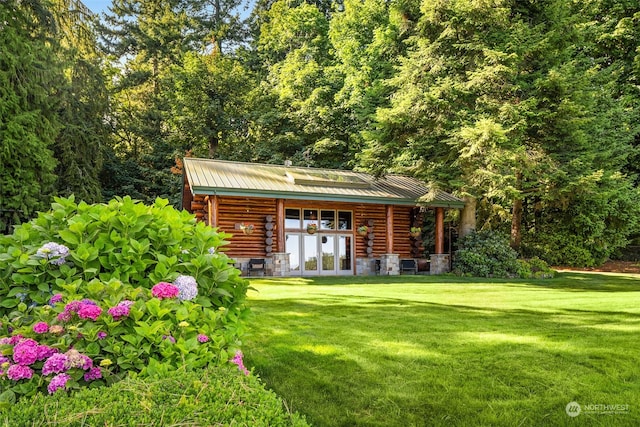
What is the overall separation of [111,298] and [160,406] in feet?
2.53

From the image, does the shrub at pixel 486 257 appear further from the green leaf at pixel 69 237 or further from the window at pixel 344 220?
the green leaf at pixel 69 237

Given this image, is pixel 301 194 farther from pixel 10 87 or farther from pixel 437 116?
pixel 10 87

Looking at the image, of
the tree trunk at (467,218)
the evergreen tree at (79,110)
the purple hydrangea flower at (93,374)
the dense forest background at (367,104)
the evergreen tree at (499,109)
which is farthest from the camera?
the evergreen tree at (79,110)

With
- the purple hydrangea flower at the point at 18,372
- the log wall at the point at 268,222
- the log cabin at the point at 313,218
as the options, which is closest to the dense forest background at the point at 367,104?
the log cabin at the point at 313,218

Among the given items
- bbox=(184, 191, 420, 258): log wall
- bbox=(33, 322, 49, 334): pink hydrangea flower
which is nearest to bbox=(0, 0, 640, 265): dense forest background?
bbox=(184, 191, 420, 258): log wall

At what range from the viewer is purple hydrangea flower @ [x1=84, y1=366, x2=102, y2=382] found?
74.5 inches

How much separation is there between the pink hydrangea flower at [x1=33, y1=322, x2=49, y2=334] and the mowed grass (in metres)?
1.11

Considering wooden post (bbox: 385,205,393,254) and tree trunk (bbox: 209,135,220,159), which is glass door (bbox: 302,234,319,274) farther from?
tree trunk (bbox: 209,135,220,159)

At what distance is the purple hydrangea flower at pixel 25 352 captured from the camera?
6.02 feet

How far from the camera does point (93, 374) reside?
190 cm

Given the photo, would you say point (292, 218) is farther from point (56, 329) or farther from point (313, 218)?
point (56, 329)

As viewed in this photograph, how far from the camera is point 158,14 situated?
3189cm

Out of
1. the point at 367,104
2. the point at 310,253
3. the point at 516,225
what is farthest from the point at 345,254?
the point at 516,225

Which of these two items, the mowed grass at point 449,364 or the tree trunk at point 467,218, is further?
the tree trunk at point 467,218
